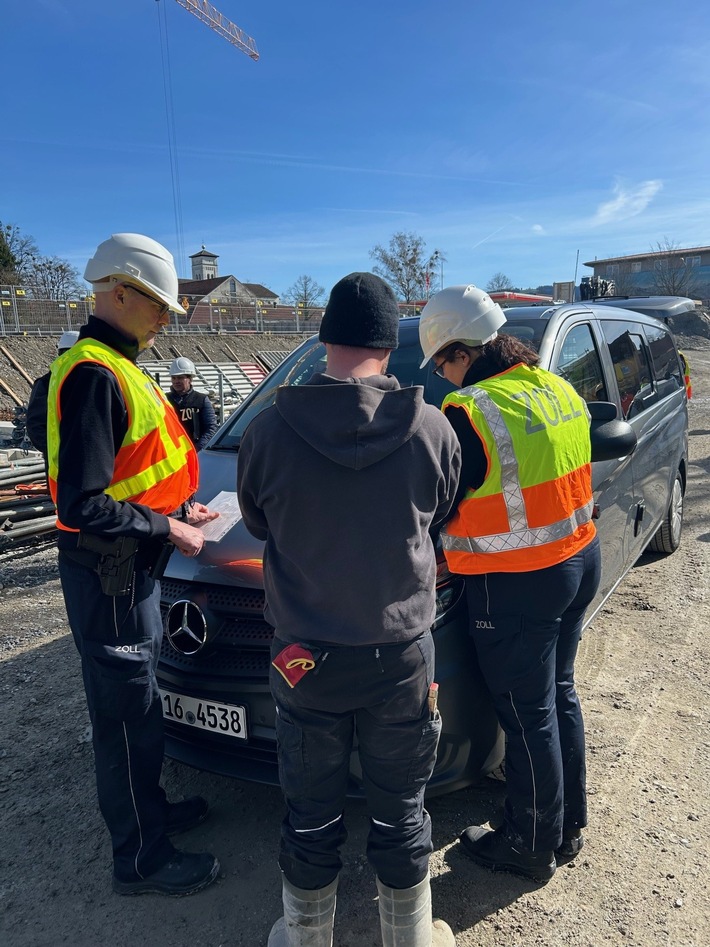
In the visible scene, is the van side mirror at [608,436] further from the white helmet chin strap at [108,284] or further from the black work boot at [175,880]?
the black work boot at [175,880]

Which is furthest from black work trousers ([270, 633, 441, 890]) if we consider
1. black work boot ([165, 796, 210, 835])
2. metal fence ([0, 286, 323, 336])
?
metal fence ([0, 286, 323, 336])

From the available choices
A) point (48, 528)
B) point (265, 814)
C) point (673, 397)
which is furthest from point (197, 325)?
point (265, 814)

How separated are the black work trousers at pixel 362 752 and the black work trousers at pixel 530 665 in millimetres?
412

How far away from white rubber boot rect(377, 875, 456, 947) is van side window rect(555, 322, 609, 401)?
235 cm

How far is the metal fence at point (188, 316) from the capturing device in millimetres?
24984

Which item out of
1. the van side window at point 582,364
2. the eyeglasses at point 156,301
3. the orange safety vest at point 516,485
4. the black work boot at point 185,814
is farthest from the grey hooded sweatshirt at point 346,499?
the van side window at point 582,364

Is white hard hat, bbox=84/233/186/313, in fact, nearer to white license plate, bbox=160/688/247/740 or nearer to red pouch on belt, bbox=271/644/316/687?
red pouch on belt, bbox=271/644/316/687

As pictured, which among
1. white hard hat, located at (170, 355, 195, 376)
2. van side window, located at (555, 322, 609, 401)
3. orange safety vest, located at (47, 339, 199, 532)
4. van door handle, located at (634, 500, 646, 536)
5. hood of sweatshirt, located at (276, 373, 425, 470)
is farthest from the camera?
white hard hat, located at (170, 355, 195, 376)

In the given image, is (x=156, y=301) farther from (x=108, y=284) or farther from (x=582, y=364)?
(x=582, y=364)

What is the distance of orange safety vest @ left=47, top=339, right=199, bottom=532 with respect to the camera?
6.82 feet

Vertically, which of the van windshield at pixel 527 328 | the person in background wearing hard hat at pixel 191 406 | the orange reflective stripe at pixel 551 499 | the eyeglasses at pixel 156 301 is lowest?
the person in background wearing hard hat at pixel 191 406

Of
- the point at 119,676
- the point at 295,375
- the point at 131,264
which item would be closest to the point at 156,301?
the point at 131,264

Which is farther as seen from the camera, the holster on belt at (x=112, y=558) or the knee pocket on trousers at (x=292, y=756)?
the holster on belt at (x=112, y=558)

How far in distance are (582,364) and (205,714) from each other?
2.61 m
